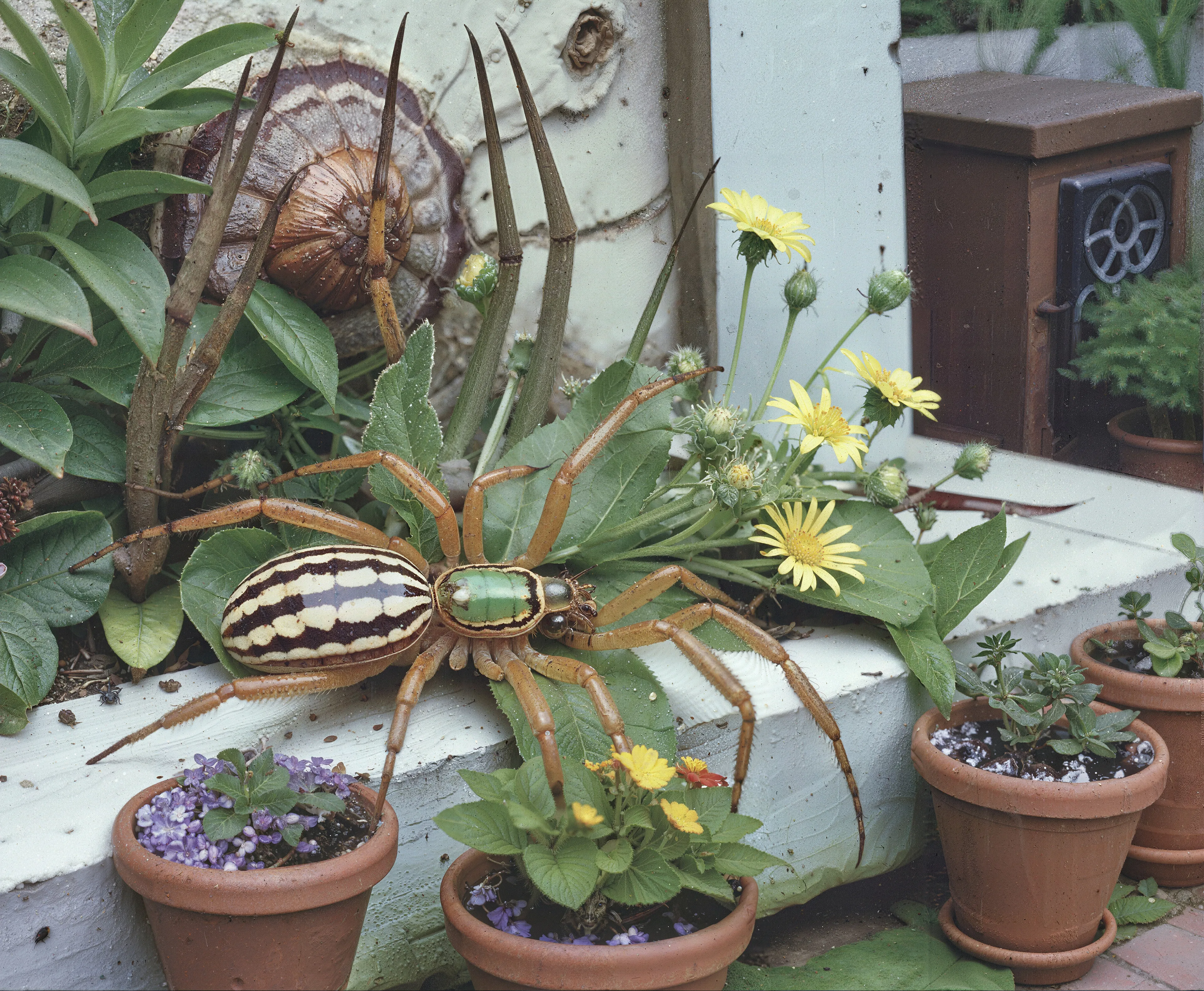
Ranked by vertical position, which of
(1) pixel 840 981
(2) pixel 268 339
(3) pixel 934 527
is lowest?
(1) pixel 840 981

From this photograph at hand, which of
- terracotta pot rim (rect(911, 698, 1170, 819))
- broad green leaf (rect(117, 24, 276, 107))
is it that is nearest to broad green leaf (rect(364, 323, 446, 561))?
broad green leaf (rect(117, 24, 276, 107))

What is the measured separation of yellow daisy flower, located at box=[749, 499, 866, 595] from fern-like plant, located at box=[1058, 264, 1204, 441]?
638 millimetres

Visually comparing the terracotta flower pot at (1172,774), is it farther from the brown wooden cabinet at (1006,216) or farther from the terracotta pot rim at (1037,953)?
Answer: the brown wooden cabinet at (1006,216)

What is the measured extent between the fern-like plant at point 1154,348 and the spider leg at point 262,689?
1.28m

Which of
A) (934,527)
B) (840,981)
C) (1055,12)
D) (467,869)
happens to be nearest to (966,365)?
(934,527)

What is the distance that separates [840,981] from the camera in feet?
4.26

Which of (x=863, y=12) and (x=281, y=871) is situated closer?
(x=281, y=871)

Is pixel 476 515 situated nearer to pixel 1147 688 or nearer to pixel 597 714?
pixel 597 714

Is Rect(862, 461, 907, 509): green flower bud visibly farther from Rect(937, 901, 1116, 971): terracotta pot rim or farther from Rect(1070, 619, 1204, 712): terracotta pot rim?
Rect(937, 901, 1116, 971): terracotta pot rim

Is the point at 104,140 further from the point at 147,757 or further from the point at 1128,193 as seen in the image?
the point at 1128,193

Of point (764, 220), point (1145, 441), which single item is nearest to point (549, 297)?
point (764, 220)

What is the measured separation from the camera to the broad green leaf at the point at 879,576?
149 cm

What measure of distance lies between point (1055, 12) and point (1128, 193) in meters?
0.31

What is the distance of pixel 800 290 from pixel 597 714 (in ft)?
2.44
